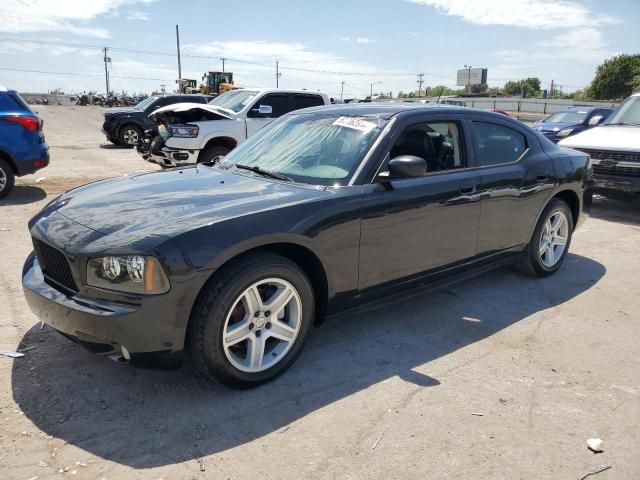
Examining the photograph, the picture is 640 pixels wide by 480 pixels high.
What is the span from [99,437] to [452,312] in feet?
9.18

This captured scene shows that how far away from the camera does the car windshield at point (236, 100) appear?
10484 mm

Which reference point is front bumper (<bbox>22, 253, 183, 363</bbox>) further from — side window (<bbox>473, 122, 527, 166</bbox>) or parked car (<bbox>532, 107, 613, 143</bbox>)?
parked car (<bbox>532, 107, 613, 143</bbox>)

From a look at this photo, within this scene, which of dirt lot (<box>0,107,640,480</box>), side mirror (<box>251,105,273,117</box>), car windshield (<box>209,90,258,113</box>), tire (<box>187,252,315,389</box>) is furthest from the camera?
car windshield (<box>209,90,258,113</box>)

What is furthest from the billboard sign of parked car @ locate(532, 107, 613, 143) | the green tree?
parked car @ locate(532, 107, 613, 143)

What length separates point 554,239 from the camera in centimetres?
513

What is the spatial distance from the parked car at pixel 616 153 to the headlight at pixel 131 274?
7658 millimetres

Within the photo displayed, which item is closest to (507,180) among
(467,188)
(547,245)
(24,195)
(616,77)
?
(467,188)

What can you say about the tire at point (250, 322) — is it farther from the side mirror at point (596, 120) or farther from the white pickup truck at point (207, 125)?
the side mirror at point (596, 120)

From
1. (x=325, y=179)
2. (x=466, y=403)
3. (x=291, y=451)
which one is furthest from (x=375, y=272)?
(x=291, y=451)

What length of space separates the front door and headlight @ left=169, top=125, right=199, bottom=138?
6.28m

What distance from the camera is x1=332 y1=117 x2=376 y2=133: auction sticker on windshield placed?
3.67m

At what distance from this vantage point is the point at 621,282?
5059 mm

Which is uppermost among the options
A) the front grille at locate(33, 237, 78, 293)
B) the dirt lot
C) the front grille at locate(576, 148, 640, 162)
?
the front grille at locate(576, 148, 640, 162)

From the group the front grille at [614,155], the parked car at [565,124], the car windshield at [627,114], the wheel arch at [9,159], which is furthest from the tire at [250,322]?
the parked car at [565,124]
